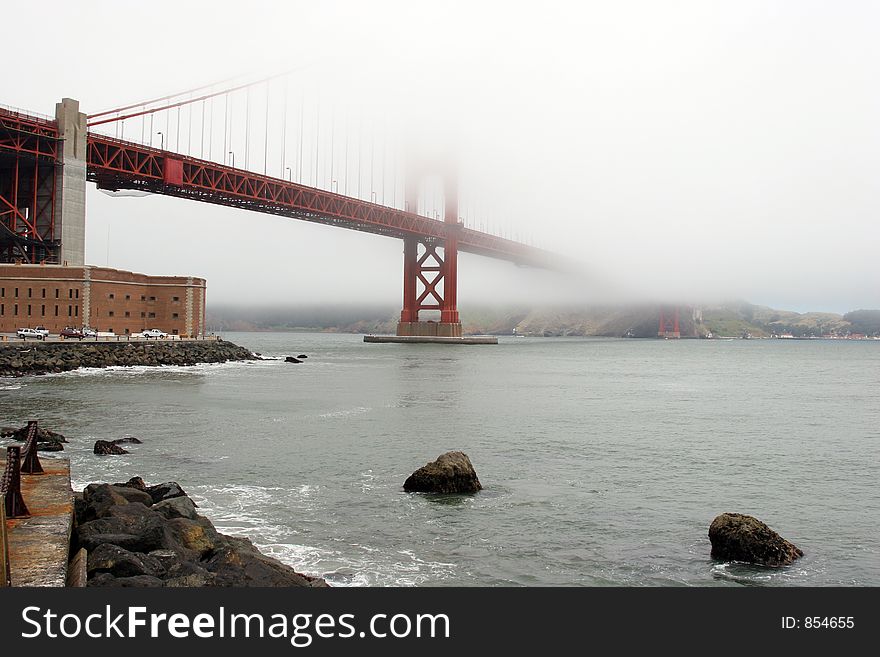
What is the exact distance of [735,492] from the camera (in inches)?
492

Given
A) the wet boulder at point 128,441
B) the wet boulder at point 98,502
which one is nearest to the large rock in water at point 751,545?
the wet boulder at point 98,502

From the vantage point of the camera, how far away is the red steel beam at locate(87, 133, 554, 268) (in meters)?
52.5

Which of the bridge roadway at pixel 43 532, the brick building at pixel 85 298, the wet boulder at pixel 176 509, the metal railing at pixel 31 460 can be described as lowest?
the wet boulder at pixel 176 509

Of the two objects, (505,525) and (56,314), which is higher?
(56,314)

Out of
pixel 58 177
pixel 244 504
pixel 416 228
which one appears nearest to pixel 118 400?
pixel 244 504

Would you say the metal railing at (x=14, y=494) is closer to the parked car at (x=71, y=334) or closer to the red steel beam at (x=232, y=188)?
the parked car at (x=71, y=334)

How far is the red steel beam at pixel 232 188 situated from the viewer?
5253 centimetres

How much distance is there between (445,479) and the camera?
469 inches

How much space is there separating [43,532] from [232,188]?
5770cm

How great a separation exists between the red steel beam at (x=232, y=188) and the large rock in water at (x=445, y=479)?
45242 mm

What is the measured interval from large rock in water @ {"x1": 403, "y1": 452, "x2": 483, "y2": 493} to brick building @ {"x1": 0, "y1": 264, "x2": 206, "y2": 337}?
39.7m

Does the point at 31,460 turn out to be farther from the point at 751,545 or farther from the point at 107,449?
the point at 751,545
